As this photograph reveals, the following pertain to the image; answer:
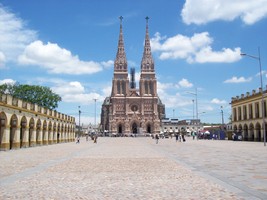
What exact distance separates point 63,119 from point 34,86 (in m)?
33.4

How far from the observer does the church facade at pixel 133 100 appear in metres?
136

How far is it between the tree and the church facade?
5038 cm

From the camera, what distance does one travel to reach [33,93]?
8519cm

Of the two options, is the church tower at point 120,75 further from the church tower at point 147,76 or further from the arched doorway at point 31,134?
the arched doorway at point 31,134

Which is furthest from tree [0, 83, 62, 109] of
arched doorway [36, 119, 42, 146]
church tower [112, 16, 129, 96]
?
church tower [112, 16, 129, 96]

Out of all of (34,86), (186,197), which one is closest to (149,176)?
(186,197)

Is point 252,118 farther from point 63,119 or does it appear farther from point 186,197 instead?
point 186,197

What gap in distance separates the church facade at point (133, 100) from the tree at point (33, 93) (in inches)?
1983

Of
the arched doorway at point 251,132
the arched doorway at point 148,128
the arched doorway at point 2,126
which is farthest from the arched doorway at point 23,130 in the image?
the arched doorway at point 148,128

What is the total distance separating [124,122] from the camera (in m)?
136

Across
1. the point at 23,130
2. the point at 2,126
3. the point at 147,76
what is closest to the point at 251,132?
the point at 23,130

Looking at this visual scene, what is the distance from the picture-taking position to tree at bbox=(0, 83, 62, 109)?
83750mm

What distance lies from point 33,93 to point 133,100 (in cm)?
6077

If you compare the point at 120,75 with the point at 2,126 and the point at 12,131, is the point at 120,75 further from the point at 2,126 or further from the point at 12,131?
the point at 2,126
